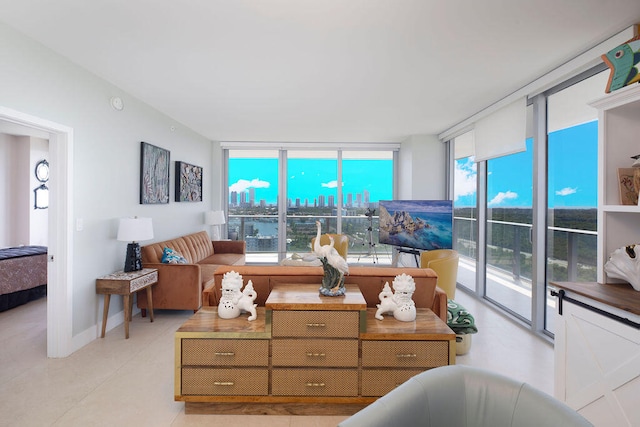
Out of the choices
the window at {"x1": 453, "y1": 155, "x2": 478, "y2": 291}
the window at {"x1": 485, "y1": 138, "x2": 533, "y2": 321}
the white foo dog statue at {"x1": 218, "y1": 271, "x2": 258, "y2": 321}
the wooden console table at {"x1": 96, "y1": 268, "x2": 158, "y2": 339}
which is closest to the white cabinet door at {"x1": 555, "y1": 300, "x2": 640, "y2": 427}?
the white foo dog statue at {"x1": 218, "y1": 271, "x2": 258, "y2": 321}

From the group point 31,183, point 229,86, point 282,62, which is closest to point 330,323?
point 282,62

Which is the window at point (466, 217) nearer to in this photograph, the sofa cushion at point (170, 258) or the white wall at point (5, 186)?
the sofa cushion at point (170, 258)

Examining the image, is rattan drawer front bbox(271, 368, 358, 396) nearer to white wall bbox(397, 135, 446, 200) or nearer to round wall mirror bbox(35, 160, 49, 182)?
white wall bbox(397, 135, 446, 200)

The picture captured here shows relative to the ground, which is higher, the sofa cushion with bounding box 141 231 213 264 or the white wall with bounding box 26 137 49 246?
the white wall with bounding box 26 137 49 246

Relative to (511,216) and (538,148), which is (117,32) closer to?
(538,148)

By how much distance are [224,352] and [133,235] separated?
2083 mm

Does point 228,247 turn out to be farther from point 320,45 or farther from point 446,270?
point 320,45

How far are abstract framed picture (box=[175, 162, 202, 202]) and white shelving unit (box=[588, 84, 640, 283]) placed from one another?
5149 millimetres

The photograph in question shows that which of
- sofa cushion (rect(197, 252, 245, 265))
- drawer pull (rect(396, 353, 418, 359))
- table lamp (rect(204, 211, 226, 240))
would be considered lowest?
drawer pull (rect(396, 353, 418, 359))

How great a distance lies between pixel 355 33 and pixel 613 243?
222 cm

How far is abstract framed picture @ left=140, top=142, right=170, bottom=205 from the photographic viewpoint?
4297 mm

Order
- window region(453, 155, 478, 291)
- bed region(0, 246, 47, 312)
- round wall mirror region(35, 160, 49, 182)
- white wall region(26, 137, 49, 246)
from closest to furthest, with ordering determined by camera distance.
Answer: bed region(0, 246, 47, 312) → window region(453, 155, 478, 291) → white wall region(26, 137, 49, 246) → round wall mirror region(35, 160, 49, 182)

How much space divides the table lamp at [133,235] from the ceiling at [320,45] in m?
1.51

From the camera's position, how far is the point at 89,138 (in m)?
3.35
